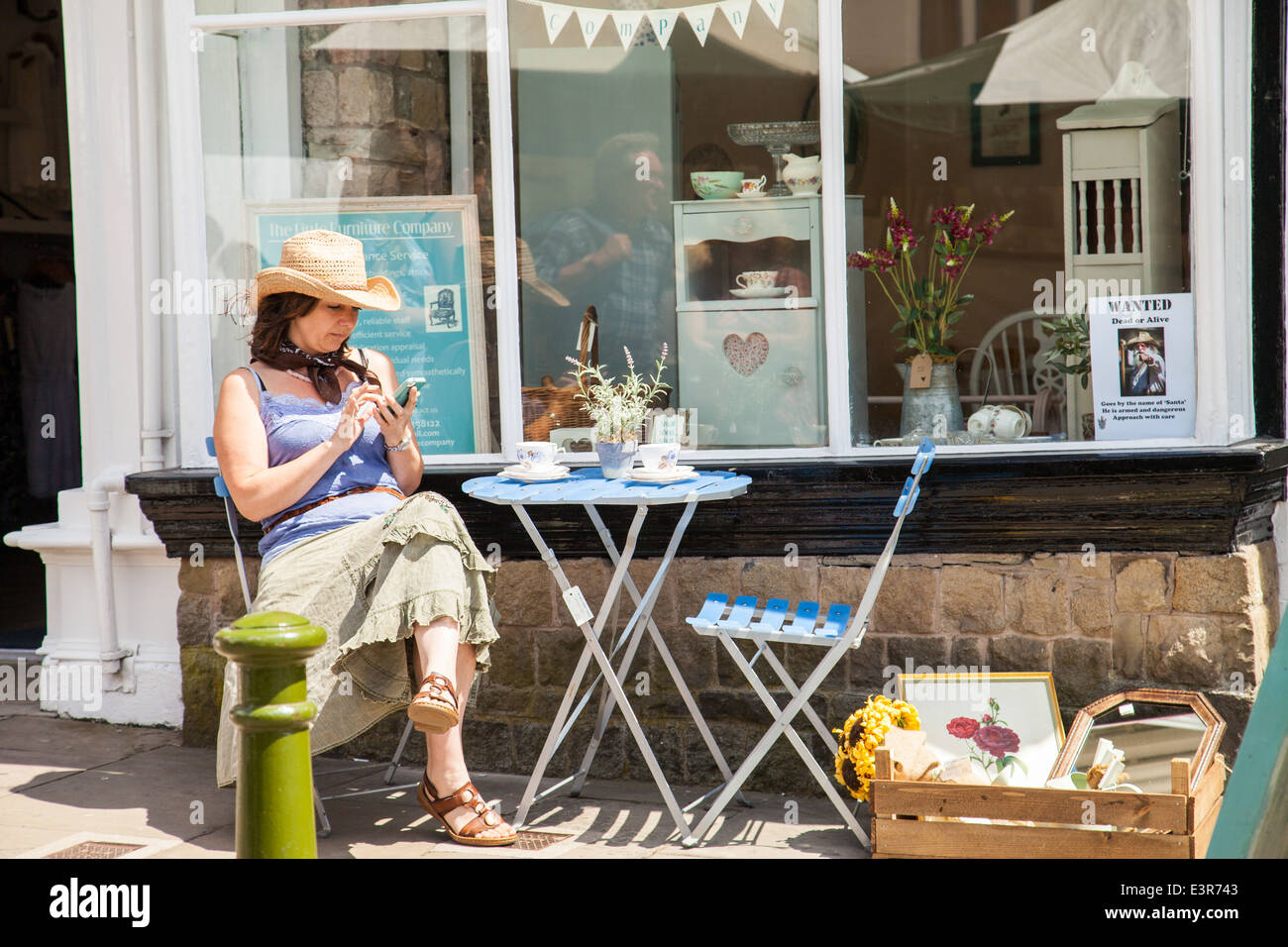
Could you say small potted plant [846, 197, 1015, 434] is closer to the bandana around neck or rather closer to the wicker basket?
the wicker basket

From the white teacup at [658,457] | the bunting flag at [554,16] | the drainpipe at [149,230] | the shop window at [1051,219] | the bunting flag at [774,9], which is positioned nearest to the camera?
the white teacup at [658,457]

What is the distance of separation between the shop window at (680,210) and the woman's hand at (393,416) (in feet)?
2.38

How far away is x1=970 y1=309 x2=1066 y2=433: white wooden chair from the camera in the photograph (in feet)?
13.8

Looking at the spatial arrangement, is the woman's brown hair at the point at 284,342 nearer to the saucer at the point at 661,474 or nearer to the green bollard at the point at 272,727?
the saucer at the point at 661,474

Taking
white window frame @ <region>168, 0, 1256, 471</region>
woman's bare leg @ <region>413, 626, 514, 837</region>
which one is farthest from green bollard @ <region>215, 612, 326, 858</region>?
white window frame @ <region>168, 0, 1256, 471</region>

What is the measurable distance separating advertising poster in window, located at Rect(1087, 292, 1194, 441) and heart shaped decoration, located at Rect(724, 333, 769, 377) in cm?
107

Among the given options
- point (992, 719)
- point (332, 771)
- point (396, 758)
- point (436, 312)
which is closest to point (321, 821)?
point (396, 758)

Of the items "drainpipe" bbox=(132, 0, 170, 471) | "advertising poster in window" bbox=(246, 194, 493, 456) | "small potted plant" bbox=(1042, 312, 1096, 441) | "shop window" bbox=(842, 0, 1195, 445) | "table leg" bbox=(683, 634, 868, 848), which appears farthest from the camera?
"drainpipe" bbox=(132, 0, 170, 471)

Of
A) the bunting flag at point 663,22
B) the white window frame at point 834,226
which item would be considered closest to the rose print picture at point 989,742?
the white window frame at point 834,226

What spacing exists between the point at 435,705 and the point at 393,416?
933 millimetres

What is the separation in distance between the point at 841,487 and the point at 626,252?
116 centimetres

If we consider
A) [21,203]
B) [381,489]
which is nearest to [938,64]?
[381,489]

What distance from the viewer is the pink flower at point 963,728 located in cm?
360

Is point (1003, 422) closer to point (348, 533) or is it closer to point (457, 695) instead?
point (457, 695)
